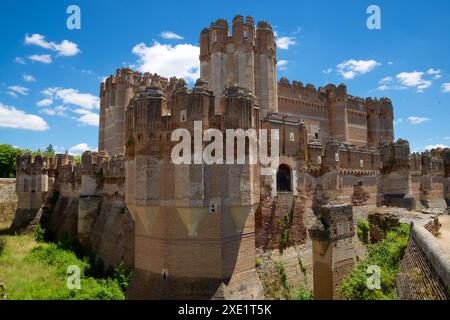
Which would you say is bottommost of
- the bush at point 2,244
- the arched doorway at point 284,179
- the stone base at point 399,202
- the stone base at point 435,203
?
the bush at point 2,244

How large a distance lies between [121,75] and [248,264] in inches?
1546

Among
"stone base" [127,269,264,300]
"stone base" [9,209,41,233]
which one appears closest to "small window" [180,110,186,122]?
"stone base" [127,269,264,300]

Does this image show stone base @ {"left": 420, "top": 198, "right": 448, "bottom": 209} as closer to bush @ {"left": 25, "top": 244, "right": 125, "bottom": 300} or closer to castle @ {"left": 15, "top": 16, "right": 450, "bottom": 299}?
castle @ {"left": 15, "top": 16, "right": 450, "bottom": 299}

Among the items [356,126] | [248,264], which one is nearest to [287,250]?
[248,264]

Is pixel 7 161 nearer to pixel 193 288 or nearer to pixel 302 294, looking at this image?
pixel 193 288

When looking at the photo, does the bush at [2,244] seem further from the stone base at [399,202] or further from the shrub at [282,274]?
the stone base at [399,202]

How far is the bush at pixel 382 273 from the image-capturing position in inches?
510

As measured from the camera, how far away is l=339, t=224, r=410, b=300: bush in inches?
510

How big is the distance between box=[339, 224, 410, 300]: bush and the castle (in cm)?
174

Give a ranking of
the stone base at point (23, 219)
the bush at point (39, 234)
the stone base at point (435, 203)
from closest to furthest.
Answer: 1. the bush at point (39, 234)
2. the stone base at point (23, 219)
3. the stone base at point (435, 203)

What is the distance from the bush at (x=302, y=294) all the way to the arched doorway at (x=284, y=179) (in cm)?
618

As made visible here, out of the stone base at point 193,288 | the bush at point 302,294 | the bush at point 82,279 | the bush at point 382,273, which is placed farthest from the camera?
the bush at point 82,279

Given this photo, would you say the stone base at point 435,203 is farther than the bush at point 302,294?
Yes

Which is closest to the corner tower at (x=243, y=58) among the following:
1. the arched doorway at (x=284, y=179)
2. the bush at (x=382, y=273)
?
the arched doorway at (x=284, y=179)
